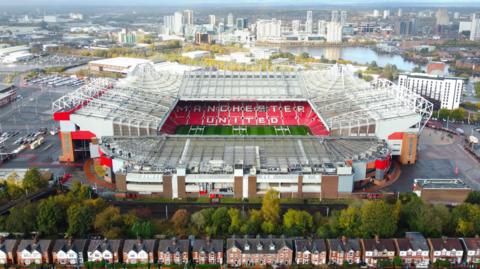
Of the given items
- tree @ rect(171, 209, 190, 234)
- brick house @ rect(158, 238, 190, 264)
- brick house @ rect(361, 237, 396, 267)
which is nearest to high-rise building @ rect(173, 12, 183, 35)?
tree @ rect(171, 209, 190, 234)

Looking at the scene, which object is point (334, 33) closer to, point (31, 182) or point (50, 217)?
point (31, 182)

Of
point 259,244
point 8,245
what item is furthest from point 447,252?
point 8,245

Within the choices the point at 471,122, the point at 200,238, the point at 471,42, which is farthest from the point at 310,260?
the point at 471,42

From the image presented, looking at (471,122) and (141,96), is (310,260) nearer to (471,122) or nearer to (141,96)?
(141,96)

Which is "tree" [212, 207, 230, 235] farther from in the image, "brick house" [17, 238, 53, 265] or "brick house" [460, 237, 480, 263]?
"brick house" [460, 237, 480, 263]

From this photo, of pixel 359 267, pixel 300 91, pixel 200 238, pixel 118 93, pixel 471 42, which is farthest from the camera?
pixel 471 42

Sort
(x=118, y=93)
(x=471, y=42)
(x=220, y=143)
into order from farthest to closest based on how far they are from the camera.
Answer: (x=471, y=42), (x=118, y=93), (x=220, y=143)

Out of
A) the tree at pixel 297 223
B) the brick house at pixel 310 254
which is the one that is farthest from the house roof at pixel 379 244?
the tree at pixel 297 223
